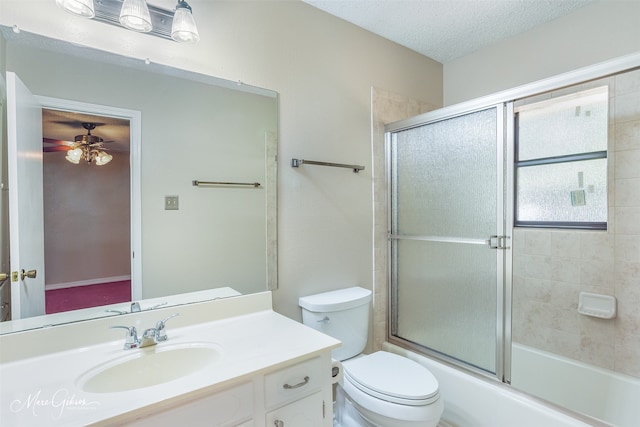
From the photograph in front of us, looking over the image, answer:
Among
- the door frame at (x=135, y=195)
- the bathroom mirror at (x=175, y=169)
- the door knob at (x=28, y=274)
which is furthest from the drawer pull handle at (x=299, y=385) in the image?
the door knob at (x=28, y=274)

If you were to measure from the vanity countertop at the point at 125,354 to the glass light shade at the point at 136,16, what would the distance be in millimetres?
1212

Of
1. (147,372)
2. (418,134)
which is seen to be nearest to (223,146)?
(147,372)

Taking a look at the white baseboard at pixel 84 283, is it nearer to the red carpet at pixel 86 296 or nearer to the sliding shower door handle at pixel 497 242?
the red carpet at pixel 86 296

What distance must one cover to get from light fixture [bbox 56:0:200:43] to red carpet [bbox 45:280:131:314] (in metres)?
1.02

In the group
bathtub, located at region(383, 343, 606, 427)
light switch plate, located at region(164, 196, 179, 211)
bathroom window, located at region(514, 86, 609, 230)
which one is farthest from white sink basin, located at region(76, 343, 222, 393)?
bathroom window, located at region(514, 86, 609, 230)

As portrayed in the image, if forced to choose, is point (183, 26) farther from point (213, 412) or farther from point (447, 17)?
point (447, 17)

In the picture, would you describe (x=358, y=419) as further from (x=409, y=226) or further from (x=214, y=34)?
(x=214, y=34)

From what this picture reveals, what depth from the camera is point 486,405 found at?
1698mm

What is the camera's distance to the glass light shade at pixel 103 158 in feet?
4.14

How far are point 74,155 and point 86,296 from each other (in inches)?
21.2

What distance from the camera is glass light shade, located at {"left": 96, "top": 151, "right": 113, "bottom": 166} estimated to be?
126 centimetres

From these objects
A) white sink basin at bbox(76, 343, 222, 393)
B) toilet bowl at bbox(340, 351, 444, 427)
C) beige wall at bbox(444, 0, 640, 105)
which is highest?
beige wall at bbox(444, 0, 640, 105)

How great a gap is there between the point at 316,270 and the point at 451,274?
2.68 feet

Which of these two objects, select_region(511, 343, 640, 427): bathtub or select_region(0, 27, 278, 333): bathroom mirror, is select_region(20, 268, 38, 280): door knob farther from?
select_region(511, 343, 640, 427): bathtub
